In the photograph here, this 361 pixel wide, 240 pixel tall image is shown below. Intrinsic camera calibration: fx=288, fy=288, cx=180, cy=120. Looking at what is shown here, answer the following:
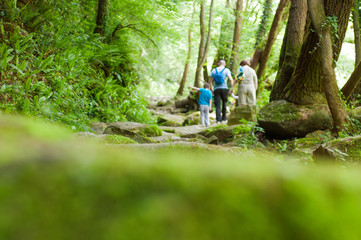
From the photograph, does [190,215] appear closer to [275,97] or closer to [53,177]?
[53,177]

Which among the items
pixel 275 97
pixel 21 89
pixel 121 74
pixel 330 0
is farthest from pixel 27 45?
pixel 330 0

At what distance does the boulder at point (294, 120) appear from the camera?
17.5 ft

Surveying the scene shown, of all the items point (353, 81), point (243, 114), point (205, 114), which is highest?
point (353, 81)

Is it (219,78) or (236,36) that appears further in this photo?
(236,36)

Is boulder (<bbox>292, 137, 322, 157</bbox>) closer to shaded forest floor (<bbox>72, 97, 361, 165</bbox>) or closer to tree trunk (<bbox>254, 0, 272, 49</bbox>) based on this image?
shaded forest floor (<bbox>72, 97, 361, 165</bbox>)

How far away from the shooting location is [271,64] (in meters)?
16.7

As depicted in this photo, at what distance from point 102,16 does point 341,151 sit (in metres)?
8.29

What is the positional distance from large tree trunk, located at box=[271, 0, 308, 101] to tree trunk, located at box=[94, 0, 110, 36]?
18.4ft

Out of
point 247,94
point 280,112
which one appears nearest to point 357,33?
point 247,94

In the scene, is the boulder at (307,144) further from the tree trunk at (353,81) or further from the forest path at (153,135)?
the tree trunk at (353,81)

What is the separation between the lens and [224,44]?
60.7 feet

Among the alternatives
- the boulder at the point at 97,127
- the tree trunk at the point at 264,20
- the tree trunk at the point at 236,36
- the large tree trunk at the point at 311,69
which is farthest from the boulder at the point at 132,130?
the tree trunk at the point at 236,36

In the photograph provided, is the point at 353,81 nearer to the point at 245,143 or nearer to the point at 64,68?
the point at 245,143

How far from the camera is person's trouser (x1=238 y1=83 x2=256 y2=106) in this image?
10.0m
